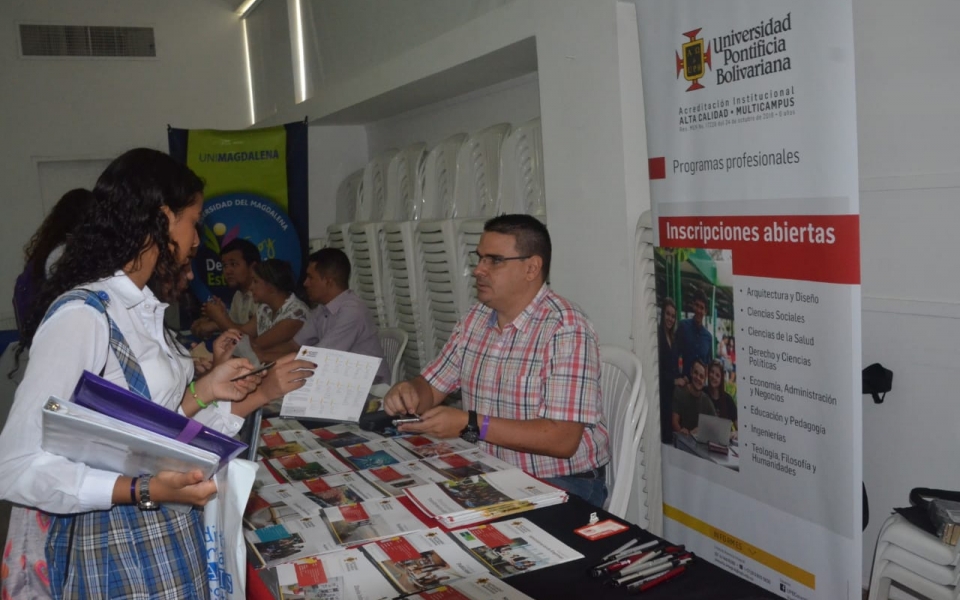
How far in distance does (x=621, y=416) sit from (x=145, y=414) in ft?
5.64

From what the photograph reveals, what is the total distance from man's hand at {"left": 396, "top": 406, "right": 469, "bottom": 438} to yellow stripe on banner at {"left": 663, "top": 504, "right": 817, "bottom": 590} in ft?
2.79

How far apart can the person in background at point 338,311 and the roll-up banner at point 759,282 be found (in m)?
2.12

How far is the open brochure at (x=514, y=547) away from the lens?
5.34ft

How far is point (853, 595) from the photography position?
6.85 feet

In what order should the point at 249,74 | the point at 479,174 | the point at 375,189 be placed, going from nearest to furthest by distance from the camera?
the point at 479,174
the point at 375,189
the point at 249,74

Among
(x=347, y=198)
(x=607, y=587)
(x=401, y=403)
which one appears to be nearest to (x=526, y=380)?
(x=401, y=403)

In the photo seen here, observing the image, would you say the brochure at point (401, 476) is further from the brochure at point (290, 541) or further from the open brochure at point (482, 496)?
the brochure at point (290, 541)

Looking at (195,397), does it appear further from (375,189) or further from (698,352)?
(375,189)

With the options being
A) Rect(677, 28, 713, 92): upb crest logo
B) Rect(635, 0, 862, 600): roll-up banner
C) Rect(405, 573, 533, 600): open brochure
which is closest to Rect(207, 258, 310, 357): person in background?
Rect(635, 0, 862, 600): roll-up banner

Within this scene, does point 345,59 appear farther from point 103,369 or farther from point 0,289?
point 103,369

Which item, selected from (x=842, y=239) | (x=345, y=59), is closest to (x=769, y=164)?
(x=842, y=239)

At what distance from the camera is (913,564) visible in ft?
6.84

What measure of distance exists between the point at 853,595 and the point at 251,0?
7.25m

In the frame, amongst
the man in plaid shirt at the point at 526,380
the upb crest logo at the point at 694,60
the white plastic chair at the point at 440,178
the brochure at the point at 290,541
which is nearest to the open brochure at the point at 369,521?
the brochure at the point at 290,541
